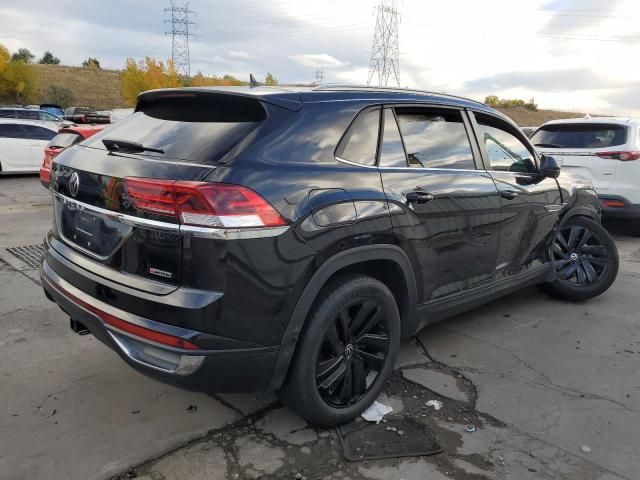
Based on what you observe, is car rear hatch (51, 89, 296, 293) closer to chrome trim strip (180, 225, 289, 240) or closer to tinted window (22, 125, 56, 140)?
chrome trim strip (180, 225, 289, 240)

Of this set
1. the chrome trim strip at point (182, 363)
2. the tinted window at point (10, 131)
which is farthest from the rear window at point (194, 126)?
the tinted window at point (10, 131)

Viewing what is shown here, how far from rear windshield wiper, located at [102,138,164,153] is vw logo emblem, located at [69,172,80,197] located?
22 centimetres

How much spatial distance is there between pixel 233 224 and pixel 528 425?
6.58 feet

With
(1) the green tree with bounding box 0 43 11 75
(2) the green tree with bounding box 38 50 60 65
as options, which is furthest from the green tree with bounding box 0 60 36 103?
(2) the green tree with bounding box 38 50 60 65

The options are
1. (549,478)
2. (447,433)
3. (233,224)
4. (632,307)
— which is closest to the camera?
(233,224)

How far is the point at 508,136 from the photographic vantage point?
13.4 feet

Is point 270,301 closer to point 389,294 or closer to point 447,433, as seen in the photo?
point 389,294

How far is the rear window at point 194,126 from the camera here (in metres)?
2.39

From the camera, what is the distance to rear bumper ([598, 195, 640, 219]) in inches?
283

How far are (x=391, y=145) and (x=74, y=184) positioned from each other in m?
1.72

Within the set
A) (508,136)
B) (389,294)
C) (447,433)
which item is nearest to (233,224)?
(389,294)

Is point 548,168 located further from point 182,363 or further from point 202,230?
point 182,363

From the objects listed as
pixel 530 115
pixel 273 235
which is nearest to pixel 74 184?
pixel 273 235

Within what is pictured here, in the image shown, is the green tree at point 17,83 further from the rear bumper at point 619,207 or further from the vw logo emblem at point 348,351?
the vw logo emblem at point 348,351
